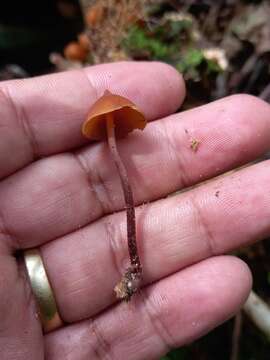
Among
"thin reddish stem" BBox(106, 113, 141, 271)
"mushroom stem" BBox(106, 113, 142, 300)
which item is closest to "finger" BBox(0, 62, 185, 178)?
"thin reddish stem" BBox(106, 113, 141, 271)

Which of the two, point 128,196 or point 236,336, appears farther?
point 236,336

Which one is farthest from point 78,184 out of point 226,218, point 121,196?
point 226,218

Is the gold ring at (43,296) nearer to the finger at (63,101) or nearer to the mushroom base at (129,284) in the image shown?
the mushroom base at (129,284)

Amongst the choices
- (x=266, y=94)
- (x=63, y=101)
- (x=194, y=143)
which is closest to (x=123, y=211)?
(x=194, y=143)

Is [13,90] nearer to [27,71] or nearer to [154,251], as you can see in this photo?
[154,251]

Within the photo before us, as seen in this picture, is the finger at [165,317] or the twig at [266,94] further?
the twig at [266,94]

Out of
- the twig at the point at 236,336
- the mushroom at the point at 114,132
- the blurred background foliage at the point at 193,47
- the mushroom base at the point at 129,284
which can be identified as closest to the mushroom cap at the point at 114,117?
the mushroom at the point at 114,132

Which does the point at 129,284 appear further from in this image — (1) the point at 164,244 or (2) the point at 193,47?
(2) the point at 193,47
